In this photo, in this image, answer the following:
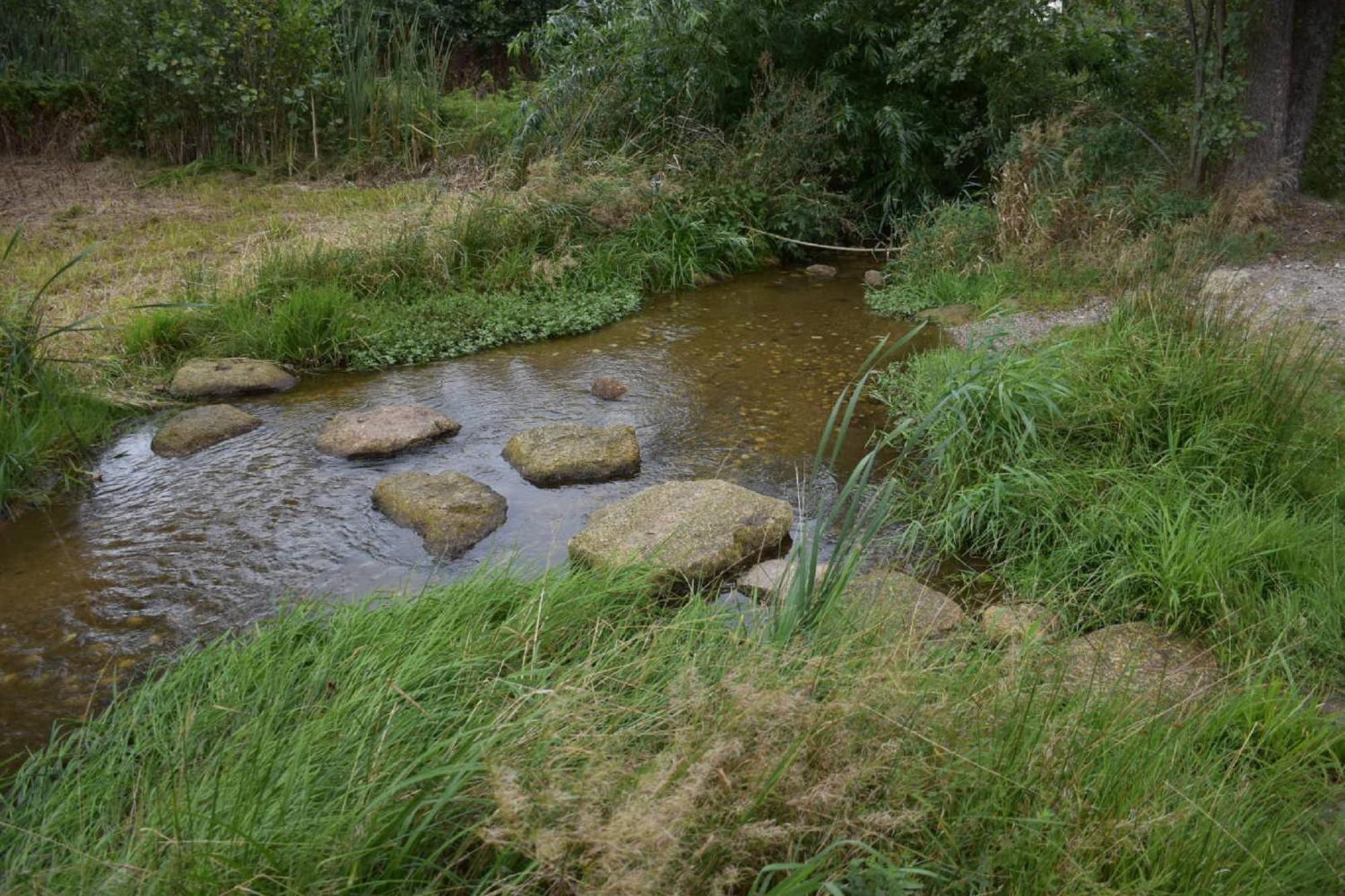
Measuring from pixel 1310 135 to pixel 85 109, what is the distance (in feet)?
40.1

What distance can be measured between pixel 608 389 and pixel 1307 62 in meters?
6.49

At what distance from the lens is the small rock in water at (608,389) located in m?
6.00

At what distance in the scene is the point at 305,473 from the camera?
15.9 feet

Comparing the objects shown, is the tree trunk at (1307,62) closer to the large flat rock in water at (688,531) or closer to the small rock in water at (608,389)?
the small rock in water at (608,389)

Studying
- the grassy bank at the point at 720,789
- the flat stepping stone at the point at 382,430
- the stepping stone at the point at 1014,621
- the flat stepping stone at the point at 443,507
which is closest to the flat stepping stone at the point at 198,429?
the flat stepping stone at the point at 382,430

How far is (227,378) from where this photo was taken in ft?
19.4

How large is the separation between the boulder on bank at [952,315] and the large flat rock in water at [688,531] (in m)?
3.38

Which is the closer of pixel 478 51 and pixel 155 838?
pixel 155 838

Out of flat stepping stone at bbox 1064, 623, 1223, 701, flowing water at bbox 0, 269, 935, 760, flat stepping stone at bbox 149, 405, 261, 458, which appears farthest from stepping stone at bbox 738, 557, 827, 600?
flat stepping stone at bbox 149, 405, 261, 458

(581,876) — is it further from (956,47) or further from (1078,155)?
(956,47)

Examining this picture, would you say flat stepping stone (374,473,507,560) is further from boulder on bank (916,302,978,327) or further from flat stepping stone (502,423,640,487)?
boulder on bank (916,302,978,327)

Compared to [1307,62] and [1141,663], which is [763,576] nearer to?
[1141,663]

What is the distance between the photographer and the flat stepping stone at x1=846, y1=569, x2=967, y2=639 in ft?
9.13

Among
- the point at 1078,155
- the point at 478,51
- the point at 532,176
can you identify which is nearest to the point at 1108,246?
the point at 1078,155
